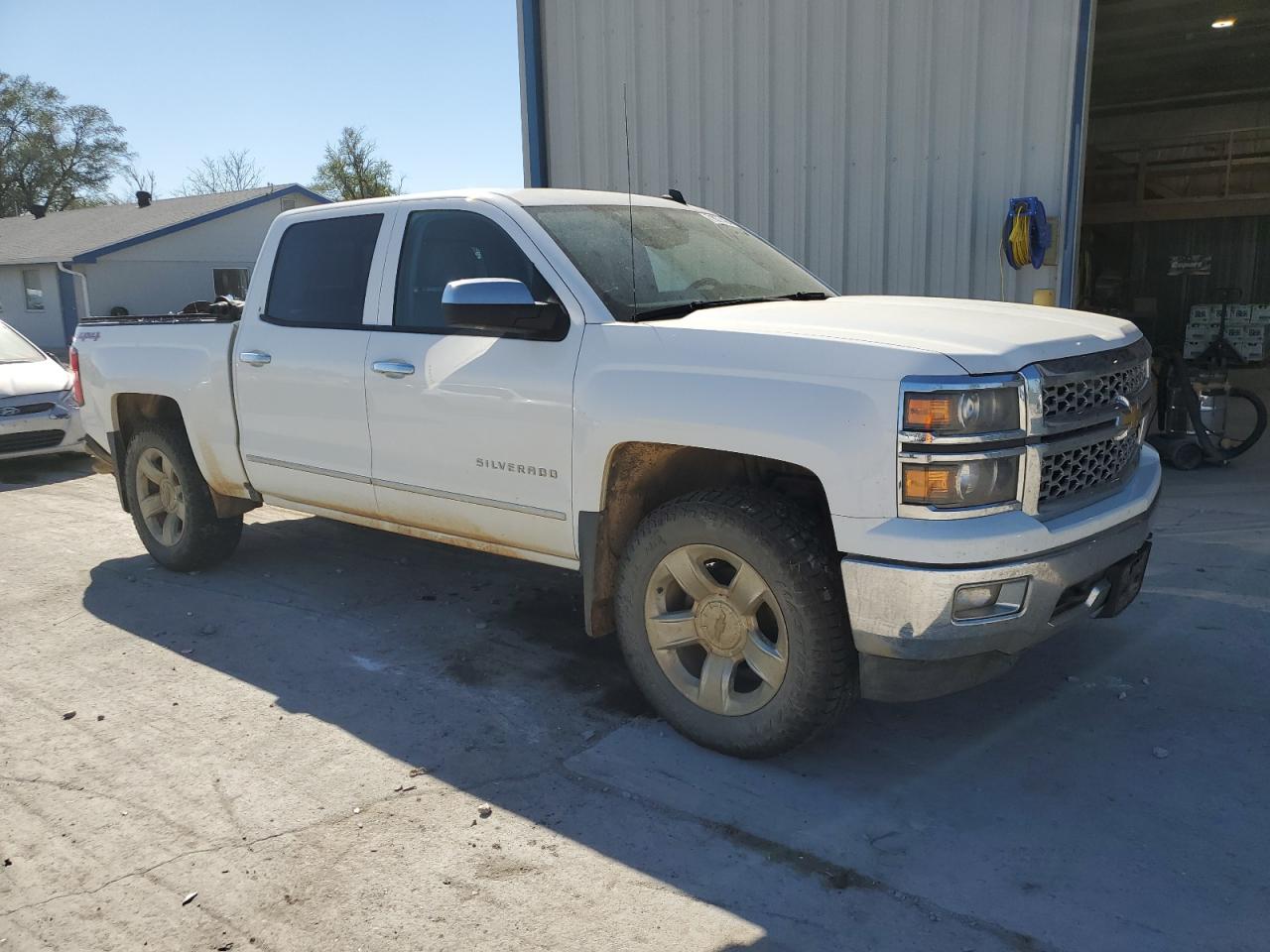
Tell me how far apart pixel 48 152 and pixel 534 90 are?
5560 cm

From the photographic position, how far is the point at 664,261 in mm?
4266

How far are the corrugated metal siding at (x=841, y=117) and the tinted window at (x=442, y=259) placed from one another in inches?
210

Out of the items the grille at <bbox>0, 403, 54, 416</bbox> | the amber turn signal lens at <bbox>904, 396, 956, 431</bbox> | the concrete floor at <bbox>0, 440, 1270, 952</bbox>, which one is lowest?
the concrete floor at <bbox>0, 440, 1270, 952</bbox>

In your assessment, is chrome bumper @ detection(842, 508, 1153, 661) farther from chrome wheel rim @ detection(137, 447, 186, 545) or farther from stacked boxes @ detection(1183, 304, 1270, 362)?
stacked boxes @ detection(1183, 304, 1270, 362)

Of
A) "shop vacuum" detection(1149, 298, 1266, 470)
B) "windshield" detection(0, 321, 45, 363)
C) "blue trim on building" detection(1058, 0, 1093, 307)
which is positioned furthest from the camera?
"windshield" detection(0, 321, 45, 363)

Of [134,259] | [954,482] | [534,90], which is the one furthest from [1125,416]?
[134,259]

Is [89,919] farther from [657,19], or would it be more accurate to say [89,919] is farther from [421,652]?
[657,19]

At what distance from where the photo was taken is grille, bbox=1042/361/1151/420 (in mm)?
3125

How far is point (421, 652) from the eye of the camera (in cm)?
466

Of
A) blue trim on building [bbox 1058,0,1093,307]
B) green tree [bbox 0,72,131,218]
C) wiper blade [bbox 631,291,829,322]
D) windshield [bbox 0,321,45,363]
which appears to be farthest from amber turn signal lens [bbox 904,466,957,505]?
green tree [bbox 0,72,131,218]

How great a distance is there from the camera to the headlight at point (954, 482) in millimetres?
2957

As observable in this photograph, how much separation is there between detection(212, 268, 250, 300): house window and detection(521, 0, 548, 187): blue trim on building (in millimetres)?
23823

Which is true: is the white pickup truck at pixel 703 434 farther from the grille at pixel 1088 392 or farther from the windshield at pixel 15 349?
the windshield at pixel 15 349

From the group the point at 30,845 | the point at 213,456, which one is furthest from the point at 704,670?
the point at 213,456
